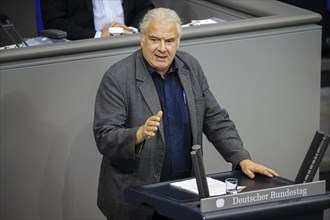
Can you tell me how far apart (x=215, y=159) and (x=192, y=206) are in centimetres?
207

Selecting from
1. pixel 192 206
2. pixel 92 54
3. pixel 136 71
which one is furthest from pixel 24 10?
pixel 192 206

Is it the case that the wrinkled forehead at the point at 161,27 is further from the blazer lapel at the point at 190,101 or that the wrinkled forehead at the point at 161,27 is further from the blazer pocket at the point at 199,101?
the blazer pocket at the point at 199,101

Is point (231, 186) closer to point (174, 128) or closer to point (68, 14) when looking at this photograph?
point (174, 128)

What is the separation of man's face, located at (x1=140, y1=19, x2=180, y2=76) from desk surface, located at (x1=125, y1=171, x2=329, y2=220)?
0.60m

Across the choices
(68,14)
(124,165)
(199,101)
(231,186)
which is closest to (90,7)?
(68,14)

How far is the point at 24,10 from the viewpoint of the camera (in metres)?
8.38

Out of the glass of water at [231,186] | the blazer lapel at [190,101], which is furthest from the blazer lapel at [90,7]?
the glass of water at [231,186]

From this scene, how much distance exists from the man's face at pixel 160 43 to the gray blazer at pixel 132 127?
0.08m

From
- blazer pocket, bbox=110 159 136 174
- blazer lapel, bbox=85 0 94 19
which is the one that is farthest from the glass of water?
blazer lapel, bbox=85 0 94 19

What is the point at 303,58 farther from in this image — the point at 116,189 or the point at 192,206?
the point at 192,206

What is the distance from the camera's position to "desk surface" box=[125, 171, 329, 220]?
11.5 ft

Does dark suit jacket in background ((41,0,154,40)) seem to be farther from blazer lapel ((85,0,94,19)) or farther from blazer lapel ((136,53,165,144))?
blazer lapel ((136,53,165,144))

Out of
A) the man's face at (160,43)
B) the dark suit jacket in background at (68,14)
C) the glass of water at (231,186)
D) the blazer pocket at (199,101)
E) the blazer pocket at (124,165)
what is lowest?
the blazer pocket at (124,165)

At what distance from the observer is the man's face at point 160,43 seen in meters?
4.10
